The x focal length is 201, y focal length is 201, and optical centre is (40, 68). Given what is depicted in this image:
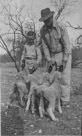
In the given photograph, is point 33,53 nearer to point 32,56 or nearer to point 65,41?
point 32,56

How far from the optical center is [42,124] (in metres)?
3.94

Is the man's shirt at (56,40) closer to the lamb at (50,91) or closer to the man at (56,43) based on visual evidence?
the man at (56,43)

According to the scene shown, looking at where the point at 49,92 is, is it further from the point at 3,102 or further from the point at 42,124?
the point at 3,102

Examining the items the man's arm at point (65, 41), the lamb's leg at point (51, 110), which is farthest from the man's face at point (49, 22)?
the lamb's leg at point (51, 110)

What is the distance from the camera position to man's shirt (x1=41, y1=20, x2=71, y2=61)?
4.66 meters

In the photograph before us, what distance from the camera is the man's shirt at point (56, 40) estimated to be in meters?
4.66

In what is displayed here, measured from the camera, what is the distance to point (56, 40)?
15.5 ft

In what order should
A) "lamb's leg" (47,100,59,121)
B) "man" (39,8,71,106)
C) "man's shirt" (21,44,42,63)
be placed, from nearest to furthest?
1. "lamb's leg" (47,100,59,121)
2. "man" (39,8,71,106)
3. "man's shirt" (21,44,42,63)

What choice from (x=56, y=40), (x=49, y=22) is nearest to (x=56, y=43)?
(x=56, y=40)

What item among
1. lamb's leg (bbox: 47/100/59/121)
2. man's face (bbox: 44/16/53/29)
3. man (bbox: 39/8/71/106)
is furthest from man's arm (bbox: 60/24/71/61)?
lamb's leg (bbox: 47/100/59/121)

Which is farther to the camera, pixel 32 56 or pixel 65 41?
pixel 32 56

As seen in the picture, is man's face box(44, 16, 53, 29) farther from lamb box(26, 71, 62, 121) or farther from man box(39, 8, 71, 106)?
lamb box(26, 71, 62, 121)

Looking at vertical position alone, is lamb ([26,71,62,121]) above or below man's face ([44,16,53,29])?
below

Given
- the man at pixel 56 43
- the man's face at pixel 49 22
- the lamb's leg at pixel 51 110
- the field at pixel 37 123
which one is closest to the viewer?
the field at pixel 37 123
